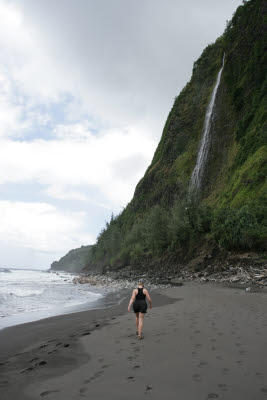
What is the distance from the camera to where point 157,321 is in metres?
9.90

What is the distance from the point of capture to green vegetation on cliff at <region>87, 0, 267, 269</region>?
95.6 feet

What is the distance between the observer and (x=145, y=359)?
224 inches

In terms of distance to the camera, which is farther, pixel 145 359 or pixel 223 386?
pixel 145 359

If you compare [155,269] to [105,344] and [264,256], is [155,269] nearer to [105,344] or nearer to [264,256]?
[264,256]

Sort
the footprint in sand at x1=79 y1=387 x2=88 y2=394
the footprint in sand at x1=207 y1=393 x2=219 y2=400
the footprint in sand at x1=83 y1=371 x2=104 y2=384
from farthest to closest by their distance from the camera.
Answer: the footprint in sand at x1=83 y1=371 x2=104 y2=384 → the footprint in sand at x1=79 y1=387 x2=88 y2=394 → the footprint in sand at x1=207 y1=393 x2=219 y2=400

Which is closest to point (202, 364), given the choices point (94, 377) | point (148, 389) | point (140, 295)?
point (148, 389)

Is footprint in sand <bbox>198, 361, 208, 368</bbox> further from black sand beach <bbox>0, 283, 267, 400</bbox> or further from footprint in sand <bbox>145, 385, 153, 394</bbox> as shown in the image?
footprint in sand <bbox>145, 385, 153, 394</bbox>

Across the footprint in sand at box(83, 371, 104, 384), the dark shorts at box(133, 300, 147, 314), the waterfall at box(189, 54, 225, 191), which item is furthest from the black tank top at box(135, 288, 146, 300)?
the waterfall at box(189, 54, 225, 191)

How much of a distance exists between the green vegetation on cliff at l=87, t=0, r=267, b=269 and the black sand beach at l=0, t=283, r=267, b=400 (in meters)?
17.1

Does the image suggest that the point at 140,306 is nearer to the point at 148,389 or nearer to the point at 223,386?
the point at 148,389

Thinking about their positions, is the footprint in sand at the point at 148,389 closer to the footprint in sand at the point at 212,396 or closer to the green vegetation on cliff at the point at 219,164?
the footprint in sand at the point at 212,396

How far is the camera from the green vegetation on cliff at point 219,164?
2914cm

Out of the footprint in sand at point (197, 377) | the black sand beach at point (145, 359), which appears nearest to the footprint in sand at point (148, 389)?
the black sand beach at point (145, 359)

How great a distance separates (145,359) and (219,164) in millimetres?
48602
